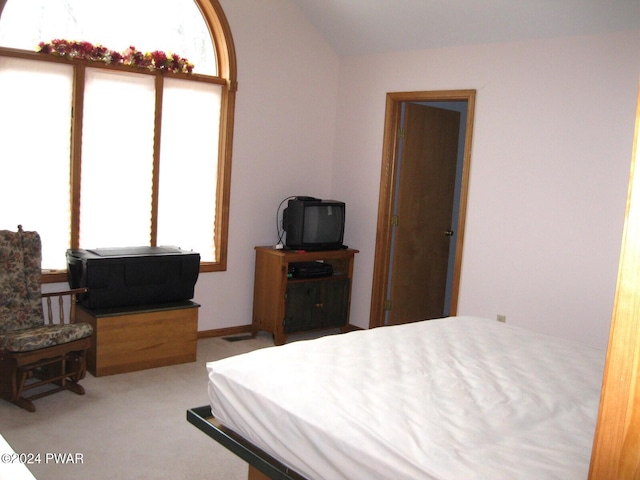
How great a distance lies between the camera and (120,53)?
4422 millimetres

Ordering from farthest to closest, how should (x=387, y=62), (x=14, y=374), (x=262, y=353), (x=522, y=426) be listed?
(x=387, y=62)
(x=14, y=374)
(x=262, y=353)
(x=522, y=426)

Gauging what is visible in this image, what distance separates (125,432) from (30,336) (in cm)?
76

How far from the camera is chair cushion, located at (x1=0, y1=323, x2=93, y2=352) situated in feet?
11.2

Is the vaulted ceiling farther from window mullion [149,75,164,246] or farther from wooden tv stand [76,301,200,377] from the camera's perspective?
wooden tv stand [76,301,200,377]

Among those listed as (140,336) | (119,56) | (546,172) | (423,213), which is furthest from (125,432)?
(423,213)

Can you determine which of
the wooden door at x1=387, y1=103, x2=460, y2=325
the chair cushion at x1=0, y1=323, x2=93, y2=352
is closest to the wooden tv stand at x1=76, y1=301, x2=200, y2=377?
the chair cushion at x1=0, y1=323, x2=93, y2=352

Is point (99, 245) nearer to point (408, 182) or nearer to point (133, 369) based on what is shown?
point (133, 369)

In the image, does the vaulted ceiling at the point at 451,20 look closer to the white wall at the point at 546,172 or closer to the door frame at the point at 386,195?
the white wall at the point at 546,172

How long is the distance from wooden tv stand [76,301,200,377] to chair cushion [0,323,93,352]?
0.24 meters

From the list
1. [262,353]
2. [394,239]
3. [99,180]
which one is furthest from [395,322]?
[262,353]

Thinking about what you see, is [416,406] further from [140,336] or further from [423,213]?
[423,213]

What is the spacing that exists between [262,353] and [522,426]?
1.07 m

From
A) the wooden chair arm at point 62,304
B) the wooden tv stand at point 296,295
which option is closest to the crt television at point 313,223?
the wooden tv stand at point 296,295

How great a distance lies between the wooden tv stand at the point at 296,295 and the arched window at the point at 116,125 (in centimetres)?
39
